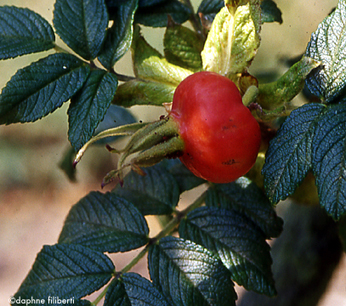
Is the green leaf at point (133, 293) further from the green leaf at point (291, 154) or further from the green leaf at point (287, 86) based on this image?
the green leaf at point (287, 86)

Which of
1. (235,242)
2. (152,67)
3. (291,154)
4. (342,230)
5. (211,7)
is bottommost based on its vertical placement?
(342,230)

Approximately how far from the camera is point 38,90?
81 centimetres

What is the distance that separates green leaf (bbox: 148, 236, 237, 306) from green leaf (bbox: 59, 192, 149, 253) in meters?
0.10

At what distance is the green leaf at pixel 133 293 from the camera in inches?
29.1

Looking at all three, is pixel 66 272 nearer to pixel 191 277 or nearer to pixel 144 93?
pixel 191 277

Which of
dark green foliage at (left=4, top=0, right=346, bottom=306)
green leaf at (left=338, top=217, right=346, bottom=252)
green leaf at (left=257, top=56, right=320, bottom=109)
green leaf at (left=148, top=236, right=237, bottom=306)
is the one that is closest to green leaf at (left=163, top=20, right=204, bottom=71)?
dark green foliage at (left=4, top=0, right=346, bottom=306)

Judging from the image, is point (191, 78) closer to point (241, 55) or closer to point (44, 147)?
point (241, 55)

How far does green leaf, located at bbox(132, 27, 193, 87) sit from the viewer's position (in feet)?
2.95

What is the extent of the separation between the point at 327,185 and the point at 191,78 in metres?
0.31

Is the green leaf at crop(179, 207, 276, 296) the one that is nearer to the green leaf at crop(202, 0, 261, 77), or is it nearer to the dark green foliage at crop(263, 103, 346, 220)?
the dark green foliage at crop(263, 103, 346, 220)

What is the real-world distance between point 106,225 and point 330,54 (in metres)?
0.66

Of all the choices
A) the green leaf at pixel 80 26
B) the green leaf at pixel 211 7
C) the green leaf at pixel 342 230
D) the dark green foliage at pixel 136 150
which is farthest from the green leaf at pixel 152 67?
the green leaf at pixel 342 230

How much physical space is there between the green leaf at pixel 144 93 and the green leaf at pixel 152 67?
0.02 m

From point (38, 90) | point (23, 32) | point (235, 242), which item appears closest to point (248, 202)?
point (235, 242)
